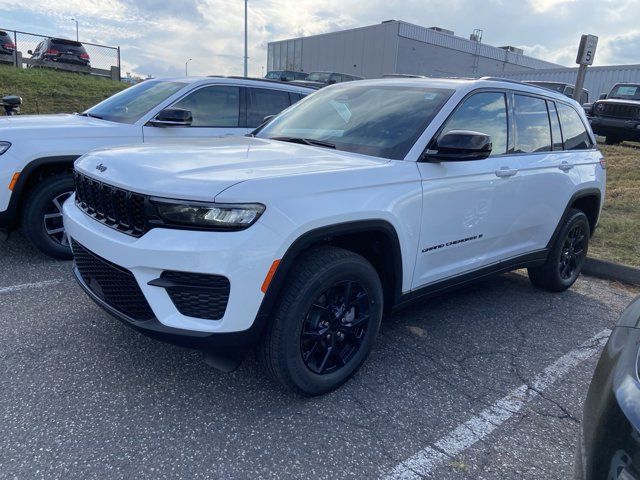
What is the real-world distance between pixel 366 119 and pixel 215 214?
5.18 ft

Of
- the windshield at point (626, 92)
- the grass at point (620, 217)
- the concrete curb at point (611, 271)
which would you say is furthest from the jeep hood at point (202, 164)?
the windshield at point (626, 92)

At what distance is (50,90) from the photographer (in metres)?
14.8

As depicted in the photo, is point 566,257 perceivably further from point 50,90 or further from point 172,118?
point 50,90

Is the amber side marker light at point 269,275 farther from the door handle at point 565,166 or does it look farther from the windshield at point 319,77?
the windshield at point 319,77

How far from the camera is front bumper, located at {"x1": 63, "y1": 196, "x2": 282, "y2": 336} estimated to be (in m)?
2.25

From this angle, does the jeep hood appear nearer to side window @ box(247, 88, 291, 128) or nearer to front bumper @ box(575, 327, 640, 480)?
front bumper @ box(575, 327, 640, 480)

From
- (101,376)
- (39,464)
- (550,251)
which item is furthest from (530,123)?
(39,464)

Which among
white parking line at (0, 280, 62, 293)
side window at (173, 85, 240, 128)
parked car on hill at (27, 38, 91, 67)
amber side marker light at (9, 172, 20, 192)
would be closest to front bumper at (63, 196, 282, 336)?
white parking line at (0, 280, 62, 293)

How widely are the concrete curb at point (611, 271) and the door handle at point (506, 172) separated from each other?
2.51m

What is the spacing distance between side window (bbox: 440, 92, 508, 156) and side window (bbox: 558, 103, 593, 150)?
3.30ft

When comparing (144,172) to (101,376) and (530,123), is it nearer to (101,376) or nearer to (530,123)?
(101,376)

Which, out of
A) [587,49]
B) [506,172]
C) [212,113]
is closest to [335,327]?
[506,172]

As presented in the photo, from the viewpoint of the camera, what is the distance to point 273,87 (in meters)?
6.08

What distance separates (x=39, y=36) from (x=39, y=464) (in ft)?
67.5
